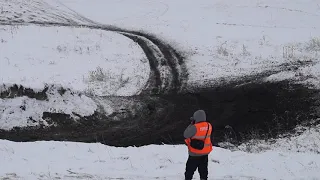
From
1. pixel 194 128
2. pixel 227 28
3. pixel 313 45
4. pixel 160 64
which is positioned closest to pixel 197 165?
pixel 194 128

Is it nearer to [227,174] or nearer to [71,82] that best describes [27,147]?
[227,174]

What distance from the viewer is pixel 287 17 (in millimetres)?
28578

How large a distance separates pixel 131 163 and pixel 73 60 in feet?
37.6

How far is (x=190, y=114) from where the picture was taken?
13812mm

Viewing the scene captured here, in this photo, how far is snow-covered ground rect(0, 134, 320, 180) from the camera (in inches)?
347

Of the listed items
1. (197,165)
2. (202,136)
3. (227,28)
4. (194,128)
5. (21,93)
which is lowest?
(21,93)

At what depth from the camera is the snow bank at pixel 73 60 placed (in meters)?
16.9

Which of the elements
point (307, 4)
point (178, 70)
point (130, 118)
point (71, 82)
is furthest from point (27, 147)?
point (307, 4)

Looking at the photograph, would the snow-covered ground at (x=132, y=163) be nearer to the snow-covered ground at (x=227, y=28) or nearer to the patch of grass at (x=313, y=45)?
the snow-covered ground at (x=227, y=28)

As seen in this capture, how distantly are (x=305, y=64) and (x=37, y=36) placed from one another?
46.8 feet

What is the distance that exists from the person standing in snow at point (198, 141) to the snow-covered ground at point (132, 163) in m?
0.99

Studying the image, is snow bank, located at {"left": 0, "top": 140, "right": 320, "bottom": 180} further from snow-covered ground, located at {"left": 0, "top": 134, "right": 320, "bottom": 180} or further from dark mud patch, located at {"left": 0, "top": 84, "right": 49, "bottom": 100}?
→ dark mud patch, located at {"left": 0, "top": 84, "right": 49, "bottom": 100}

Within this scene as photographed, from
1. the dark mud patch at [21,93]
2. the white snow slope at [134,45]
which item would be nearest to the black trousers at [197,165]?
the white snow slope at [134,45]

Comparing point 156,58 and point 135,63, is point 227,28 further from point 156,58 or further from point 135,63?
point 135,63
